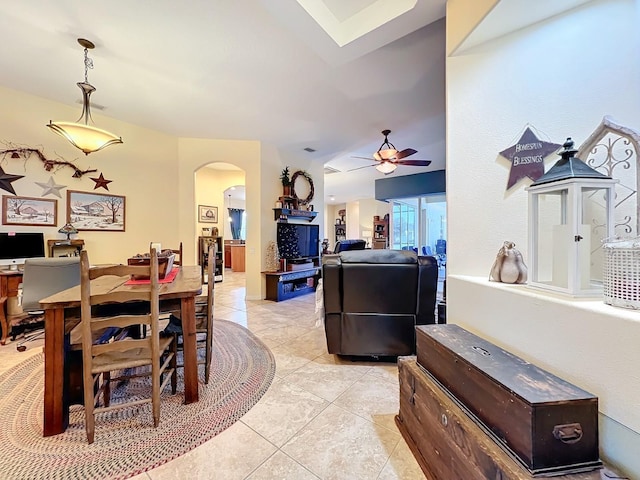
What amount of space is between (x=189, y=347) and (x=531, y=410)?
75.6 inches

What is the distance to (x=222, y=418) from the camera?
69.3 inches

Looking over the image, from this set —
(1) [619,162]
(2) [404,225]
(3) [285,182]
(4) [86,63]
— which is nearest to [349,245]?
(3) [285,182]

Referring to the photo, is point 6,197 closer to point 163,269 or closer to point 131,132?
point 131,132

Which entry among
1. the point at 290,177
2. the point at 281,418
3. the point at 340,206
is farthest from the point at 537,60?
the point at 340,206

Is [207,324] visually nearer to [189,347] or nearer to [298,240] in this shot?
[189,347]

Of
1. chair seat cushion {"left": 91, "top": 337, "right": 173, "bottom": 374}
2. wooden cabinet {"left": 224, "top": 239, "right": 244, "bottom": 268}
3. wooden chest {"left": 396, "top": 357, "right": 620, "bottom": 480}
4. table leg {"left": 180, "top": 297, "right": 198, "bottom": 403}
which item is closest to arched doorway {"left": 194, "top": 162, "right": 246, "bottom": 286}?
wooden cabinet {"left": 224, "top": 239, "right": 244, "bottom": 268}

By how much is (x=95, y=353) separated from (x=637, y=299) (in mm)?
2461

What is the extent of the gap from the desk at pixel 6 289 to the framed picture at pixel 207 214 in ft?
14.0

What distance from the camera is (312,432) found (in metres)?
1.63

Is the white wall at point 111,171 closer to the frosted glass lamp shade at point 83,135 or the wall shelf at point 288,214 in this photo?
the frosted glass lamp shade at point 83,135

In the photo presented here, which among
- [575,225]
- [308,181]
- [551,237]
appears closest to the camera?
[575,225]

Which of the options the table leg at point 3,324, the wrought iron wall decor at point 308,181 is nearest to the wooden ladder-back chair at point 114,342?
the table leg at point 3,324

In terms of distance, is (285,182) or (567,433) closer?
(567,433)

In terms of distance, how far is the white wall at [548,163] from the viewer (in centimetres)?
88
